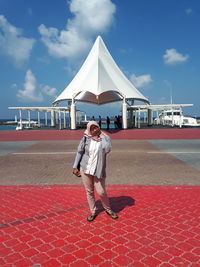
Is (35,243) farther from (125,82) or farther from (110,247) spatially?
(125,82)

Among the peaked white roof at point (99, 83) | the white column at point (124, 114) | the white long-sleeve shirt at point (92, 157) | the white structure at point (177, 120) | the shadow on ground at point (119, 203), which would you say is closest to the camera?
the white long-sleeve shirt at point (92, 157)

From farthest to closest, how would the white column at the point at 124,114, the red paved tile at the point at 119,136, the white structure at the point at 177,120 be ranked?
the white structure at the point at 177,120 < the white column at the point at 124,114 < the red paved tile at the point at 119,136

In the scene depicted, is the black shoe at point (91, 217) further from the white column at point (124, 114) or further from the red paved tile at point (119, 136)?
the white column at point (124, 114)

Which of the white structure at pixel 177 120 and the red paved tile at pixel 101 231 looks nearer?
the red paved tile at pixel 101 231

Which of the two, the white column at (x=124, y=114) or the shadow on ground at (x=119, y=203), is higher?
the white column at (x=124, y=114)

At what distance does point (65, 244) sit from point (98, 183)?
1039mm

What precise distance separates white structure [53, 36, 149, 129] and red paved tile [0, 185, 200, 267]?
18.6m

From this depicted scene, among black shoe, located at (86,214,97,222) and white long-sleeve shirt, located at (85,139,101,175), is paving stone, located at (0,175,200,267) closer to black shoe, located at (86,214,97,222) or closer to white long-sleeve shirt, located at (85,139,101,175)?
black shoe, located at (86,214,97,222)

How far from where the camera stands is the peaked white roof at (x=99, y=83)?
23.7 meters

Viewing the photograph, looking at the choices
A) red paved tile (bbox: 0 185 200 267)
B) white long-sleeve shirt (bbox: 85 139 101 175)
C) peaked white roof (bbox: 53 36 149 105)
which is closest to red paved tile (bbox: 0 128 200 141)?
peaked white roof (bbox: 53 36 149 105)

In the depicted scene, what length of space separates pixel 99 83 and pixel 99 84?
22 centimetres

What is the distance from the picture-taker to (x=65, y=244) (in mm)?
2861

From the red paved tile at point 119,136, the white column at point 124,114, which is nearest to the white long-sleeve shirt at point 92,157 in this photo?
the red paved tile at point 119,136

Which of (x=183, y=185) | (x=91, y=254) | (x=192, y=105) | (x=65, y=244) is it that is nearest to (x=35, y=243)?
(x=65, y=244)
